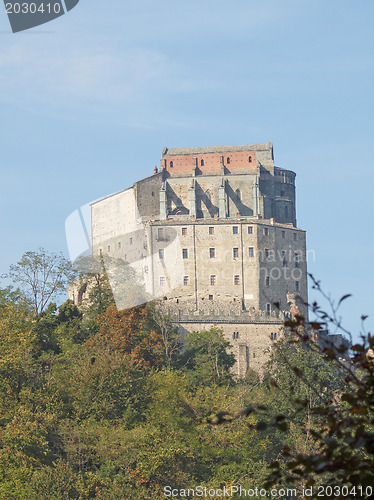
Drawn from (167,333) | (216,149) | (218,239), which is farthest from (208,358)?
(216,149)

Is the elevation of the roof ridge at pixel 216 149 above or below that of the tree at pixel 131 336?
above

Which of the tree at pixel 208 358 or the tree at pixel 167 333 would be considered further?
the tree at pixel 167 333

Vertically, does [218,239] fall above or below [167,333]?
above

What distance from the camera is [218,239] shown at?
93.5 m

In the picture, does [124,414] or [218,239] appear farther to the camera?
[218,239]

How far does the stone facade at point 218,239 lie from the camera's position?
88312mm

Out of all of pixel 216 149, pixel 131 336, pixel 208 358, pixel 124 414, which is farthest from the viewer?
pixel 216 149

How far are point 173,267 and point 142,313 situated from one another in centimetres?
1596

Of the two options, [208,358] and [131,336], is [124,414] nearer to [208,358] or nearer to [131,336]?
[131,336]

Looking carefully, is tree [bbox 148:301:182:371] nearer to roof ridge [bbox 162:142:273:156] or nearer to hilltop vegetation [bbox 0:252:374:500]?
hilltop vegetation [bbox 0:252:374:500]

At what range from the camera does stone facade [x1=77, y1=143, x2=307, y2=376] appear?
290 ft

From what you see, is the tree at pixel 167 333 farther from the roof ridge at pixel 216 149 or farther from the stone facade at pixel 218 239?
the roof ridge at pixel 216 149

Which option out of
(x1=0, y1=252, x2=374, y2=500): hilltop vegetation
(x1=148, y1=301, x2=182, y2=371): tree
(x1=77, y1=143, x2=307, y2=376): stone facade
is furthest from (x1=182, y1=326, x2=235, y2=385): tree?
(x1=77, y1=143, x2=307, y2=376): stone facade

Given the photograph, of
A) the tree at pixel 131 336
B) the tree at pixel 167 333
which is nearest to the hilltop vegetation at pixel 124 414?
the tree at pixel 131 336
